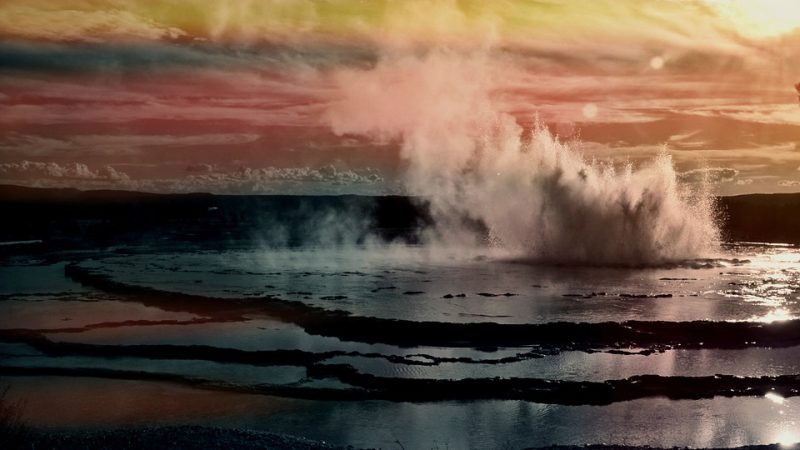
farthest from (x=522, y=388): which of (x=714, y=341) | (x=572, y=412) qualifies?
(x=714, y=341)

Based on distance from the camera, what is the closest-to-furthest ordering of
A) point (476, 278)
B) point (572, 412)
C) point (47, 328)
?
point (572, 412) < point (47, 328) < point (476, 278)

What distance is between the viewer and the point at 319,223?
274ft

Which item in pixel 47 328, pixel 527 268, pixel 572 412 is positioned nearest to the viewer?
pixel 572 412

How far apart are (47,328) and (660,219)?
101 ft

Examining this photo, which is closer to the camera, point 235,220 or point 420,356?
point 420,356

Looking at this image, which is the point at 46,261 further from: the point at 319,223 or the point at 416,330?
the point at 319,223

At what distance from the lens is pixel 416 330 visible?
19.4 meters

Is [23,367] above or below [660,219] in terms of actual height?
below

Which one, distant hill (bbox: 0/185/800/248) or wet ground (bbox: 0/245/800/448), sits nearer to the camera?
wet ground (bbox: 0/245/800/448)

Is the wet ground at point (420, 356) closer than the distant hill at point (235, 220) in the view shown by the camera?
Yes

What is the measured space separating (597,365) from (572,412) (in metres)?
3.45

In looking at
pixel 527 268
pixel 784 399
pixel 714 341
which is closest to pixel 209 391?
pixel 784 399

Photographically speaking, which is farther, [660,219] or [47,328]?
[660,219]

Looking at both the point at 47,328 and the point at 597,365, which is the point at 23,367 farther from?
the point at 597,365
